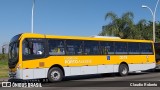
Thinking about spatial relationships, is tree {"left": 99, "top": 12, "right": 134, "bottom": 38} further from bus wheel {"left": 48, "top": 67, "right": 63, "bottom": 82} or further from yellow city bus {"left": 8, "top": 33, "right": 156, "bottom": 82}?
bus wheel {"left": 48, "top": 67, "right": 63, "bottom": 82}

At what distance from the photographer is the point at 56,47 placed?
839 inches

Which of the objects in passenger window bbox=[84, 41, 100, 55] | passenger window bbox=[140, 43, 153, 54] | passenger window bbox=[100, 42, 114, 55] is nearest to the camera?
passenger window bbox=[84, 41, 100, 55]

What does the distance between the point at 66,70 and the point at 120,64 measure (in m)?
5.44

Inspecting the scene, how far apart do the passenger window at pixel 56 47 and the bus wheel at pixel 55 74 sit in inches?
36.4

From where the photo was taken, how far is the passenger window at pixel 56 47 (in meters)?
21.0

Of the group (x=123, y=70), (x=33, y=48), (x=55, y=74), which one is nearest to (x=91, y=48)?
(x=55, y=74)

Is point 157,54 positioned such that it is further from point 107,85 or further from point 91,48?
point 107,85

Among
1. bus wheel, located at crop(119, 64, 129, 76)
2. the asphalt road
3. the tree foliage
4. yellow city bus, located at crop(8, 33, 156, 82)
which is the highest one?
the tree foliage

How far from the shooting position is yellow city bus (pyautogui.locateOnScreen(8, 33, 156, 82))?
19.8 m

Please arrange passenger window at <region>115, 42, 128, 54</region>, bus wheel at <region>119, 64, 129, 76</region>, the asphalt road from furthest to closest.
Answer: bus wheel at <region>119, 64, 129, 76</region>
passenger window at <region>115, 42, 128, 54</region>
the asphalt road

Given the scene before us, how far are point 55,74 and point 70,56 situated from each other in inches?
63.4

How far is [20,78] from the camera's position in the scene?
63.3 ft

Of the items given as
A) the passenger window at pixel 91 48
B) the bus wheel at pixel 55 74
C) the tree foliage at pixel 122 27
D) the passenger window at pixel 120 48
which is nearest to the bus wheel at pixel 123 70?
the passenger window at pixel 120 48

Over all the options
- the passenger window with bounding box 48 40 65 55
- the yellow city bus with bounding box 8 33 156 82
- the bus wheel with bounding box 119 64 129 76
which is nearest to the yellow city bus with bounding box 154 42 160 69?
the yellow city bus with bounding box 8 33 156 82
